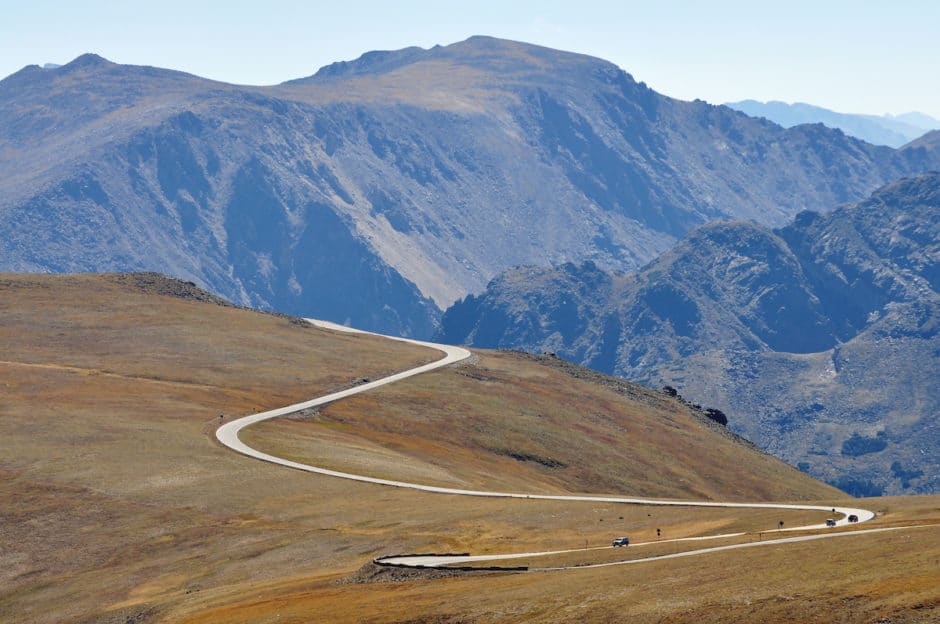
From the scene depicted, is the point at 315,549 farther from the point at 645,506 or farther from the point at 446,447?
the point at 446,447

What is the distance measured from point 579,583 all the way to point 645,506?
4994cm

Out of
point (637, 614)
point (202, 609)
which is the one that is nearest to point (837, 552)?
point (637, 614)

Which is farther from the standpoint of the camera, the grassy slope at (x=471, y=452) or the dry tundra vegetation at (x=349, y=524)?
the grassy slope at (x=471, y=452)

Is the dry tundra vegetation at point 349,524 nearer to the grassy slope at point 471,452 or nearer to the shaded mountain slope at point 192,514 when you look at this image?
the shaded mountain slope at point 192,514

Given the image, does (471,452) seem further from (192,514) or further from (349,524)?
(349,524)

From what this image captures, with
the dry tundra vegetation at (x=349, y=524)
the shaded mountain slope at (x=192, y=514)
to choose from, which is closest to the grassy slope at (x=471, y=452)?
the dry tundra vegetation at (x=349, y=524)

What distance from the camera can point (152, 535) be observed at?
114m

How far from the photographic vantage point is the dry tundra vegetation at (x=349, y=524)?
229ft

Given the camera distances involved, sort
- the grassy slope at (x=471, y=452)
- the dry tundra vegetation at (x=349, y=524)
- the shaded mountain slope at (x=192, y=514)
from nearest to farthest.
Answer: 1. the dry tundra vegetation at (x=349, y=524)
2. the shaded mountain slope at (x=192, y=514)
3. the grassy slope at (x=471, y=452)

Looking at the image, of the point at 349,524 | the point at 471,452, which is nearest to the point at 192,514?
the point at 349,524

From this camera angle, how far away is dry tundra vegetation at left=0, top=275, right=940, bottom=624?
2749 inches

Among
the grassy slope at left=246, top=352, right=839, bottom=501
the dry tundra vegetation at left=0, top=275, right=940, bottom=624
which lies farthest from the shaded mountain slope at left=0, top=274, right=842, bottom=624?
the grassy slope at left=246, top=352, right=839, bottom=501

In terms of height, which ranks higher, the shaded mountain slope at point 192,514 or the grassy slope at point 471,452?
the shaded mountain slope at point 192,514

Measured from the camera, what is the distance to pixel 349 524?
114 metres
